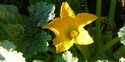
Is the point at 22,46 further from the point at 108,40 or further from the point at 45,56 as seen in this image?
the point at 108,40

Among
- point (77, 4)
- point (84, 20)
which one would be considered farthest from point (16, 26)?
point (77, 4)

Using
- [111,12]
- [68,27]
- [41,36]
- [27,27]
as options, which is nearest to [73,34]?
[68,27]

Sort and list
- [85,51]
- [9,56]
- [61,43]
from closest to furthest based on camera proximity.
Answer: [9,56] → [61,43] → [85,51]

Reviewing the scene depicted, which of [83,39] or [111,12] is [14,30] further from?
[111,12]

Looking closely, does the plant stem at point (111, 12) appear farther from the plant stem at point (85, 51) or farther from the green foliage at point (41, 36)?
the plant stem at point (85, 51)

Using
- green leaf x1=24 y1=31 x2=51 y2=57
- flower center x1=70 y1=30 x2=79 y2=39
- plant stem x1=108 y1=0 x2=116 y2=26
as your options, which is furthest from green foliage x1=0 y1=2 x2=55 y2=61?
plant stem x1=108 y1=0 x2=116 y2=26

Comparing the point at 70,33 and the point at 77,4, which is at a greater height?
the point at 77,4

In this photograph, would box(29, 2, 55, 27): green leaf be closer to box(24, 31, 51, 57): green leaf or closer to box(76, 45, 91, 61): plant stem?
box(24, 31, 51, 57): green leaf


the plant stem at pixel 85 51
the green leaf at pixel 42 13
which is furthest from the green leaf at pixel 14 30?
the plant stem at pixel 85 51
